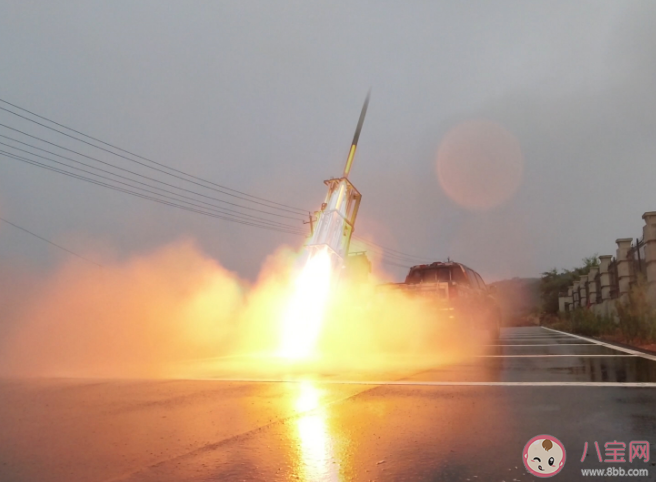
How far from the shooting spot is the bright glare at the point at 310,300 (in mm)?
15617

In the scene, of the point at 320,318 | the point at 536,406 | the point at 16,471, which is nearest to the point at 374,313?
the point at 320,318

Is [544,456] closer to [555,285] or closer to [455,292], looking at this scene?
[455,292]

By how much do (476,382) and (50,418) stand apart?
16.6ft

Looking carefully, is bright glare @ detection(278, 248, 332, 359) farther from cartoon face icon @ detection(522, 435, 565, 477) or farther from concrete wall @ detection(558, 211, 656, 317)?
cartoon face icon @ detection(522, 435, 565, 477)

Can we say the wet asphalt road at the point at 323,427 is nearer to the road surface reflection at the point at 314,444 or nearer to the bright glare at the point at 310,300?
the road surface reflection at the point at 314,444

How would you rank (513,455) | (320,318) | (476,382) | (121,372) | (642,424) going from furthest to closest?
(320,318)
(121,372)
(476,382)
(642,424)
(513,455)

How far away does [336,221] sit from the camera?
1602 centimetres

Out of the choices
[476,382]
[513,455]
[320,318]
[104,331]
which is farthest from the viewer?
[104,331]

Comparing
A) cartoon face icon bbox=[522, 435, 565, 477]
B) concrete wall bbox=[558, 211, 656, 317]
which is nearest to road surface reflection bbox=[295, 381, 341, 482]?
cartoon face icon bbox=[522, 435, 565, 477]

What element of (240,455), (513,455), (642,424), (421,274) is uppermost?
(421,274)

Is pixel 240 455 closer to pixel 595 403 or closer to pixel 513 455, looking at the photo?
pixel 513 455

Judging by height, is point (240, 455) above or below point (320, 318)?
below

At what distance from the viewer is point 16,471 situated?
12.1 ft

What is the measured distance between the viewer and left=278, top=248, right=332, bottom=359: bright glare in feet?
51.2
